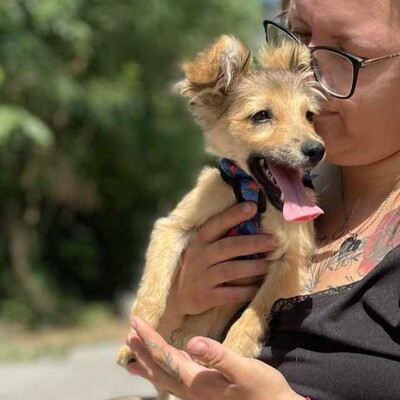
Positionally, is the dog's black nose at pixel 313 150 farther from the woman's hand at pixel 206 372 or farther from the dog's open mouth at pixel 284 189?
the woman's hand at pixel 206 372

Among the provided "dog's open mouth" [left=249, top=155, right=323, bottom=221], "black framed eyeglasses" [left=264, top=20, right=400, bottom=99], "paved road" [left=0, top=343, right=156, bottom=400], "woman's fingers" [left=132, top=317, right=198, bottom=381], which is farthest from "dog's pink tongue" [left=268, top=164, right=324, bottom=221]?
"paved road" [left=0, top=343, right=156, bottom=400]

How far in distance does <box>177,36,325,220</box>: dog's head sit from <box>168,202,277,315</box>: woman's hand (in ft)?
0.54

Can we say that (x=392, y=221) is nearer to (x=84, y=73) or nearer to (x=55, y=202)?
(x=84, y=73)

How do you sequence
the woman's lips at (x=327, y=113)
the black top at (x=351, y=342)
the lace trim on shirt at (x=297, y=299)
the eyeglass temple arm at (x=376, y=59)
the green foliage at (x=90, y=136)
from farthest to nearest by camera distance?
the green foliage at (x=90, y=136) → the woman's lips at (x=327, y=113) → the eyeglass temple arm at (x=376, y=59) → the lace trim on shirt at (x=297, y=299) → the black top at (x=351, y=342)

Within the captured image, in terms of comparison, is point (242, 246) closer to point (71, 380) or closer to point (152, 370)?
point (152, 370)

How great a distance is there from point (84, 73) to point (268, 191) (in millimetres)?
7092

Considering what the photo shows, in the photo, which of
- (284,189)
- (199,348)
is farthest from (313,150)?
(199,348)

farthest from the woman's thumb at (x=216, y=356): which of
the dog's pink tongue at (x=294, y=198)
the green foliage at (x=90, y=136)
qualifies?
the green foliage at (x=90, y=136)

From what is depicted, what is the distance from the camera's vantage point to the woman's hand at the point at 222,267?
264 cm

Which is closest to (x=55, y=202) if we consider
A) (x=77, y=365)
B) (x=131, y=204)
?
(x=131, y=204)

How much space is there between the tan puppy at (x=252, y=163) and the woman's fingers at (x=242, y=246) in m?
0.03

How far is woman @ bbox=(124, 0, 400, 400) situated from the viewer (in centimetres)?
217

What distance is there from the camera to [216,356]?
215cm

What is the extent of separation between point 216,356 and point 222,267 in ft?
1.83
